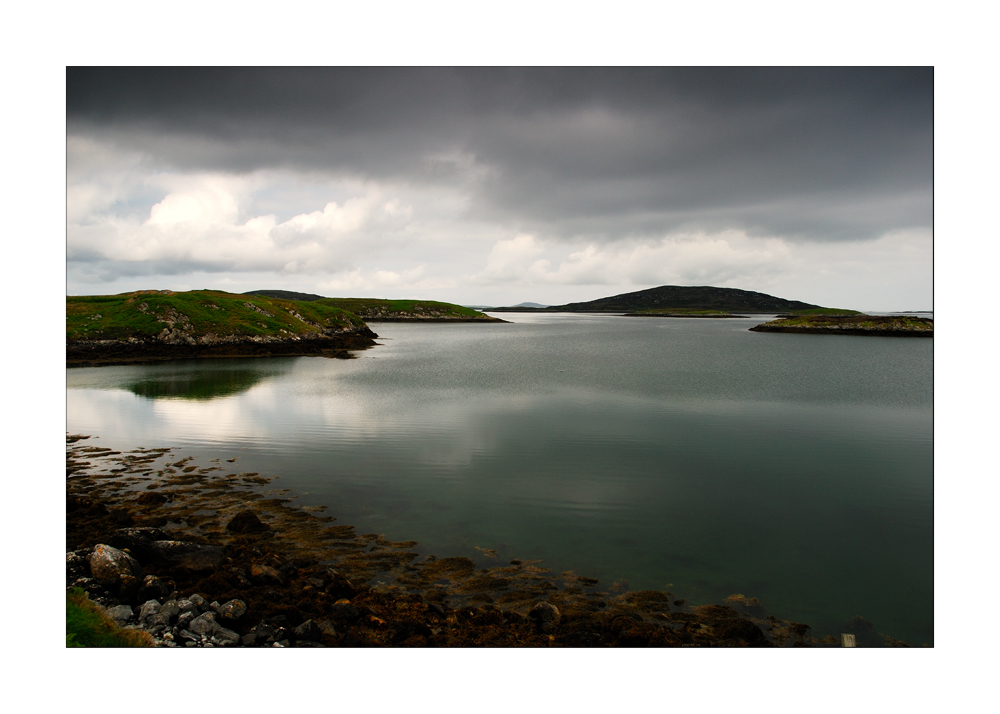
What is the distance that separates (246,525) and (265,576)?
3.19 m

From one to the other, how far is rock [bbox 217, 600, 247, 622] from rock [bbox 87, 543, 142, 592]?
192 cm

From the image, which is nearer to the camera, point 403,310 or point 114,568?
point 114,568

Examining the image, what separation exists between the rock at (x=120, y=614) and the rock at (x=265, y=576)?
1903 mm

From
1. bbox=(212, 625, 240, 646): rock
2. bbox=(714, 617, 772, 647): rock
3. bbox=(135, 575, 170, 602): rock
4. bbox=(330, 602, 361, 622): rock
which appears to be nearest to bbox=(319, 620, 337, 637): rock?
bbox=(330, 602, 361, 622): rock

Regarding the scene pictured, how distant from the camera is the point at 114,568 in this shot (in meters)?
8.24

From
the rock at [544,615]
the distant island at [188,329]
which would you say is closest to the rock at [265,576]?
the rock at [544,615]

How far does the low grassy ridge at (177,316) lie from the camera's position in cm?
5009

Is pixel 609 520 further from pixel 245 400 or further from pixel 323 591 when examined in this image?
pixel 245 400

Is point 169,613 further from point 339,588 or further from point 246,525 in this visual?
point 246,525

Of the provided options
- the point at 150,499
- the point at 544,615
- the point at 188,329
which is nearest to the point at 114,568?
the point at 150,499

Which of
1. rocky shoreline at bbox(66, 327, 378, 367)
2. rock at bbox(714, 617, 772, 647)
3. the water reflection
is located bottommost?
rock at bbox(714, 617, 772, 647)

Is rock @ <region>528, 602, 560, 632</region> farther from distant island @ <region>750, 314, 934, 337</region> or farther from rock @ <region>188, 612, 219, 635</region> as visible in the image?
distant island @ <region>750, 314, 934, 337</region>

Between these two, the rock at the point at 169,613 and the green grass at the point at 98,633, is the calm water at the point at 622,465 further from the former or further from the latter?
the green grass at the point at 98,633

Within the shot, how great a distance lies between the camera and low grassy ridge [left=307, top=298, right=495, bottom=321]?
176500 mm
